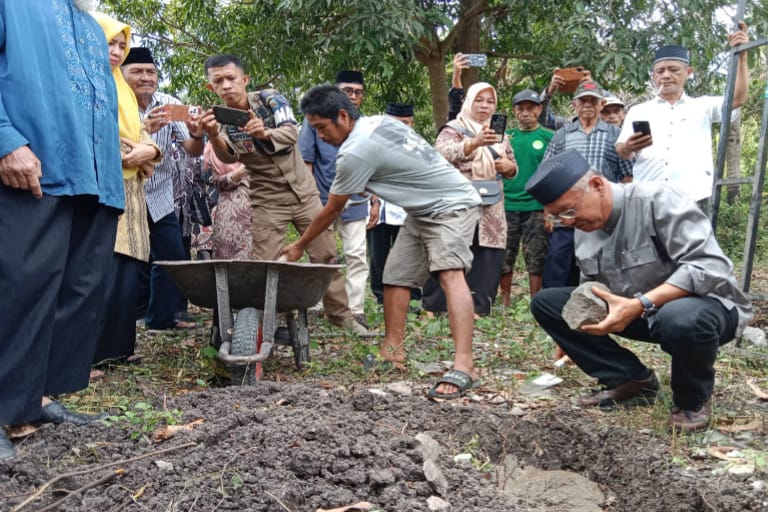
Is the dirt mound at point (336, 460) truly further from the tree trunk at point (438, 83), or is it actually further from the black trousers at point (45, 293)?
the tree trunk at point (438, 83)

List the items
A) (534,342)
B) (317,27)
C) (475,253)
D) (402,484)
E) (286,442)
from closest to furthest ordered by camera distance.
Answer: (402,484) → (286,442) → (534,342) → (475,253) → (317,27)

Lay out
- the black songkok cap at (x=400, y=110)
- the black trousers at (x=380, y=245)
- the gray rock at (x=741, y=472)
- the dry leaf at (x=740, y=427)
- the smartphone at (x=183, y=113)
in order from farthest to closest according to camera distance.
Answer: the black songkok cap at (x=400, y=110) < the black trousers at (x=380, y=245) < the smartphone at (x=183, y=113) < the dry leaf at (x=740, y=427) < the gray rock at (x=741, y=472)

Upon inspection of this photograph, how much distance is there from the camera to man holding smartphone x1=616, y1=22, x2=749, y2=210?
4895 millimetres

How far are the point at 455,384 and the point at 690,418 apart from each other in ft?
3.75

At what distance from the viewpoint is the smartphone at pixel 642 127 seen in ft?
15.0

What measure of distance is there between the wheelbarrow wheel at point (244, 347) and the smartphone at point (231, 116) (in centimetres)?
137

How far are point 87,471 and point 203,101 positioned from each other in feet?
28.5

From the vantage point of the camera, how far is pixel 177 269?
387cm

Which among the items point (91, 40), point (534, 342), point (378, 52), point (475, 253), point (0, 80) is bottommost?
point (534, 342)

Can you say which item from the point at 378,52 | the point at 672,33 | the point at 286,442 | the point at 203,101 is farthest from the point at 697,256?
the point at 203,101

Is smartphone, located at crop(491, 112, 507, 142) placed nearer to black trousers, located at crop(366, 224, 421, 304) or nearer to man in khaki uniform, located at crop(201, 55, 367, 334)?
black trousers, located at crop(366, 224, 421, 304)

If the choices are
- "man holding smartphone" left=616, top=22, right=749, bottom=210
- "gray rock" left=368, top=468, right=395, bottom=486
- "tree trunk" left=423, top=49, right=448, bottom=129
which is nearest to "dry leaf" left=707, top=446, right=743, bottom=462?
"gray rock" left=368, top=468, right=395, bottom=486

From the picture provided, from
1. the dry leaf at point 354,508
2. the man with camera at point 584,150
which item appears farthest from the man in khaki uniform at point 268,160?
Answer: the dry leaf at point 354,508

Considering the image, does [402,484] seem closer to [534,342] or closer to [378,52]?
[534,342]
